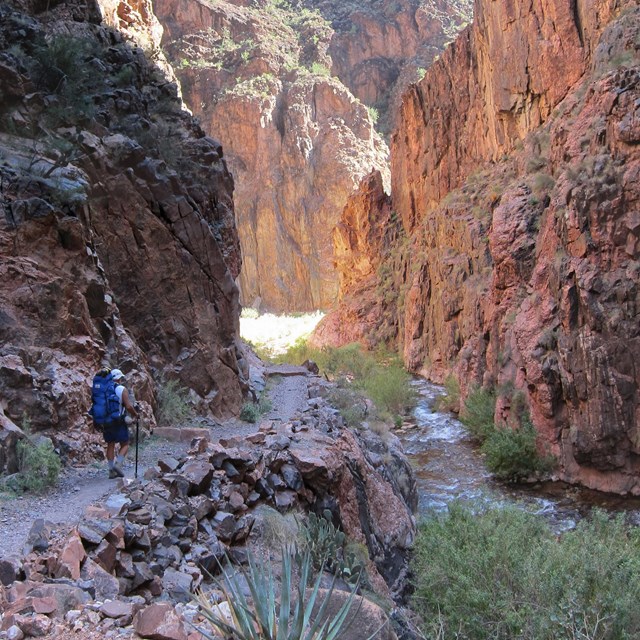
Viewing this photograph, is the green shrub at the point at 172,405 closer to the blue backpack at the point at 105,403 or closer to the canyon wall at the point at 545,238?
the blue backpack at the point at 105,403

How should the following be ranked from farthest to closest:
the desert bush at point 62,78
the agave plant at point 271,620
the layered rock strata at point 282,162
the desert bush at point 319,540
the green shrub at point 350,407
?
1. the layered rock strata at point 282,162
2. the green shrub at point 350,407
3. the desert bush at point 62,78
4. the desert bush at point 319,540
5. the agave plant at point 271,620

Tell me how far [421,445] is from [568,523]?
6978 millimetres

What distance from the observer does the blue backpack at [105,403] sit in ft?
24.7

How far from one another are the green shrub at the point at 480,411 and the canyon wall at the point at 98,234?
8.17m

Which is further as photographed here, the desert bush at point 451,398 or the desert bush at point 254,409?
the desert bush at point 451,398

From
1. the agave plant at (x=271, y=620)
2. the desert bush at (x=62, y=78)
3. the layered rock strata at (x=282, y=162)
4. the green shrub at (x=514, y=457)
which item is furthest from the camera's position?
the layered rock strata at (x=282, y=162)

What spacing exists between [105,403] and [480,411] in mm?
14603

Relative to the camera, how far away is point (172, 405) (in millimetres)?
12133

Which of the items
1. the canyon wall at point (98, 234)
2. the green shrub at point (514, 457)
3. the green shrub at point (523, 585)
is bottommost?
the green shrub at point (514, 457)

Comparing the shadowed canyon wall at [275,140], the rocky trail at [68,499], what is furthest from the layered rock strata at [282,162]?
the rocky trail at [68,499]

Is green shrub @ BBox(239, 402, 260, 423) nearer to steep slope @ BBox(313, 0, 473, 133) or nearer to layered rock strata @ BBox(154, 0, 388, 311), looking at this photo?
layered rock strata @ BBox(154, 0, 388, 311)

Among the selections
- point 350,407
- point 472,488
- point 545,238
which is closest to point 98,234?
point 350,407

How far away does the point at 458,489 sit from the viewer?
1603cm

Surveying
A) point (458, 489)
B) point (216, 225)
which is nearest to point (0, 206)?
point (216, 225)
